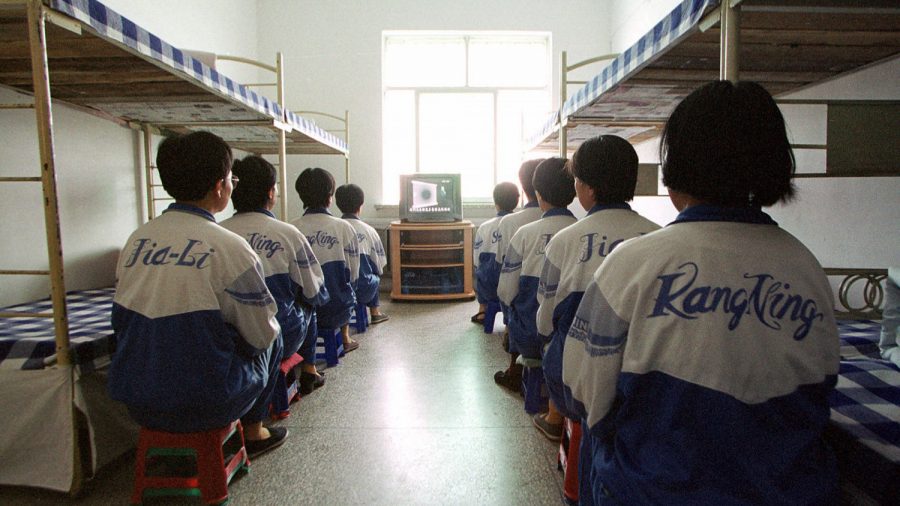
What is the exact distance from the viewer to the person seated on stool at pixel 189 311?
1591 mm

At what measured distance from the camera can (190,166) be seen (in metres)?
1.73

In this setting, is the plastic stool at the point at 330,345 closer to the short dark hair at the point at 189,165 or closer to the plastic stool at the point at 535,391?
the plastic stool at the point at 535,391

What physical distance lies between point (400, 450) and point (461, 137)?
5.65m

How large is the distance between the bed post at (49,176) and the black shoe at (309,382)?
134 cm

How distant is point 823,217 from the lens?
2.90 m

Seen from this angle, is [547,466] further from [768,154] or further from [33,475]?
[33,475]

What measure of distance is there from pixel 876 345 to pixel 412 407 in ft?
6.95

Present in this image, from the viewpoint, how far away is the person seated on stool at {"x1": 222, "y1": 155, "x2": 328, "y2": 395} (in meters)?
2.45

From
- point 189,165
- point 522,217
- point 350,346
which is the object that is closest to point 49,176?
point 189,165

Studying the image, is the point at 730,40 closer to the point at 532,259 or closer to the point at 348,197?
the point at 532,259

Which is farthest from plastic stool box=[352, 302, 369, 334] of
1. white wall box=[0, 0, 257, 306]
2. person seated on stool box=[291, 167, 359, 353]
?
white wall box=[0, 0, 257, 306]

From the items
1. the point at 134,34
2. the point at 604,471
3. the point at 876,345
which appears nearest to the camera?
the point at 604,471

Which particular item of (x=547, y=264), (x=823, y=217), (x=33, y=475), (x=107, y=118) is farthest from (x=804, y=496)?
(x=107, y=118)

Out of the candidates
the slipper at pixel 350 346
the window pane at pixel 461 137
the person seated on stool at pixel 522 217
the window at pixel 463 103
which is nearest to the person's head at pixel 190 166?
the person seated on stool at pixel 522 217
